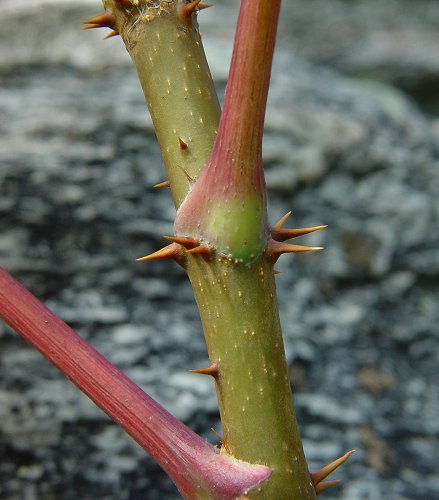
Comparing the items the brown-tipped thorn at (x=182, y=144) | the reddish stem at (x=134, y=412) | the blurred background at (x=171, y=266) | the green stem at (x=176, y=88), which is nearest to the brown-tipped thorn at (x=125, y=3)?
the green stem at (x=176, y=88)

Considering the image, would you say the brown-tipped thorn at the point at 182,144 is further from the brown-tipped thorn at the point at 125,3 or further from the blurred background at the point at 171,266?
the blurred background at the point at 171,266

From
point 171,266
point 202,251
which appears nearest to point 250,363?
point 202,251

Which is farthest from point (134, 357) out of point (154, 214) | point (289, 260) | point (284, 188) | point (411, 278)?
point (411, 278)

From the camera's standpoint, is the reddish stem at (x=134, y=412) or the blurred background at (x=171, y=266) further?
the blurred background at (x=171, y=266)

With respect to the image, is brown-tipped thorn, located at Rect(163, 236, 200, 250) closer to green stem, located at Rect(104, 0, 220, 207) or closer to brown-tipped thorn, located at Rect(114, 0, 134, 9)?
green stem, located at Rect(104, 0, 220, 207)

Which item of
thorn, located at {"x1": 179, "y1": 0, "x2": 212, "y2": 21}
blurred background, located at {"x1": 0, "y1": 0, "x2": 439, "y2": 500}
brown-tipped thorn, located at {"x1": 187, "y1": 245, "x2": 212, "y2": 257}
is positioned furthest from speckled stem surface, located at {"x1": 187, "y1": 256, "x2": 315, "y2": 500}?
blurred background, located at {"x1": 0, "y1": 0, "x2": 439, "y2": 500}

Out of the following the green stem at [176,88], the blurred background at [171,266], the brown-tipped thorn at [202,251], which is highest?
the green stem at [176,88]

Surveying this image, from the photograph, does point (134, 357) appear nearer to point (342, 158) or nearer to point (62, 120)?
point (62, 120)
